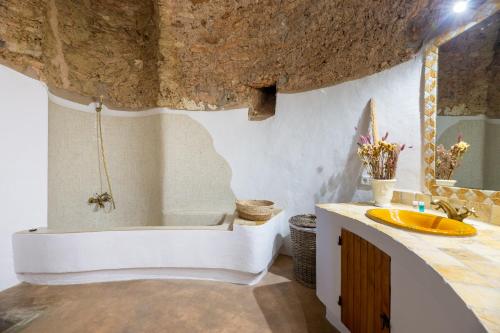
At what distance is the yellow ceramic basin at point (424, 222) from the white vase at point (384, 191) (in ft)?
0.51

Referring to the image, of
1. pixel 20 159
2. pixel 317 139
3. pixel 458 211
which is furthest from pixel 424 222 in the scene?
pixel 20 159

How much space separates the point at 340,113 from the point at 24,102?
2855 millimetres

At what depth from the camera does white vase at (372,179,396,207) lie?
1.47 metres

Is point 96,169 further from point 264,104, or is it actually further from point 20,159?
point 264,104

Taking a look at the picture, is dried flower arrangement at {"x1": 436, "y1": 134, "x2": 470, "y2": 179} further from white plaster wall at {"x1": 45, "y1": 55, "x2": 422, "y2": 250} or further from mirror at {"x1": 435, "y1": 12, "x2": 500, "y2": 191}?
white plaster wall at {"x1": 45, "y1": 55, "x2": 422, "y2": 250}

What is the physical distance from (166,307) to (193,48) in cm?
265

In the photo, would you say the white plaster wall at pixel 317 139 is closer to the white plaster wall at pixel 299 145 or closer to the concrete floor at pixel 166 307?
the white plaster wall at pixel 299 145

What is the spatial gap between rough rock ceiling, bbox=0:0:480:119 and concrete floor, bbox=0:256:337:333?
6.14 ft

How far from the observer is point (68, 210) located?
2.38 m

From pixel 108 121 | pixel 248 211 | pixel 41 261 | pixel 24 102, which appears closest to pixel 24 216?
pixel 41 261

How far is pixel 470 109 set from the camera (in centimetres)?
120

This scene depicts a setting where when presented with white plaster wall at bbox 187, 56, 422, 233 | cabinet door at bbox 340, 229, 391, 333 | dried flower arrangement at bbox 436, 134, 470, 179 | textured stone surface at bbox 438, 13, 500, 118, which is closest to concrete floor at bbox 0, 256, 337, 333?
cabinet door at bbox 340, 229, 391, 333

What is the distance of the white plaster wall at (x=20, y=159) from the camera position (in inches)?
69.3

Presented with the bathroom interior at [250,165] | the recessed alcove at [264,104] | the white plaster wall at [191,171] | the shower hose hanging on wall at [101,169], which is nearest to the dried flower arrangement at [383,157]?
the bathroom interior at [250,165]
